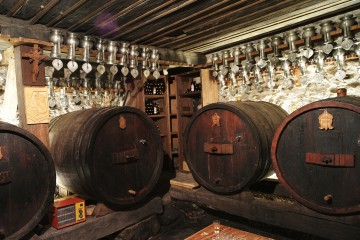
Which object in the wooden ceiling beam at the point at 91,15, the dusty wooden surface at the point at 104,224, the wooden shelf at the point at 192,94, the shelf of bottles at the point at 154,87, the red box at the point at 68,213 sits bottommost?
the dusty wooden surface at the point at 104,224

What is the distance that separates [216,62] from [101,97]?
2.02m

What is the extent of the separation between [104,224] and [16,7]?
2.29m

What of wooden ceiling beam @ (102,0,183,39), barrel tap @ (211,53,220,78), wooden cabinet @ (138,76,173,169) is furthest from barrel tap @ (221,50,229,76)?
wooden ceiling beam @ (102,0,183,39)

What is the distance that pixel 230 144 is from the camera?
3018 millimetres

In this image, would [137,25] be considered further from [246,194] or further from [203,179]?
[246,194]

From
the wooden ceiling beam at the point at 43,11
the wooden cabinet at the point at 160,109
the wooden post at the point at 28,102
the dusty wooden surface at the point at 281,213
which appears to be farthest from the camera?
the wooden cabinet at the point at 160,109

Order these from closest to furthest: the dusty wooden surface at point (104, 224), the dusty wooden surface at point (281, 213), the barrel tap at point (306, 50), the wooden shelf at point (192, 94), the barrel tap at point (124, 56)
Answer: the dusty wooden surface at point (281, 213) < the dusty wooden surface at point (104, 224) < the barrel tap at point (306, 50) < the barrel tap at point (124, 56) < the wooden shelf at point (192, 94)

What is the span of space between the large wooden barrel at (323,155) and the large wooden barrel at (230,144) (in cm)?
25

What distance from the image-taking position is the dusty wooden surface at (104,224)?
2549 mm

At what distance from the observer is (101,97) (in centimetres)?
452

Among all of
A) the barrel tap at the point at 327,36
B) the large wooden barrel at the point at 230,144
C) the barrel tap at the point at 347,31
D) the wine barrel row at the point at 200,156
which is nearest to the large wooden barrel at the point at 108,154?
the wine barrel row at the point at 200,156

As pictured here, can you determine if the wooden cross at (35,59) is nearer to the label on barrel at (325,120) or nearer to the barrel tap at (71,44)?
the barrel tap at (71,44)

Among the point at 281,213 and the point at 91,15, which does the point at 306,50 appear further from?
the point at 91,15

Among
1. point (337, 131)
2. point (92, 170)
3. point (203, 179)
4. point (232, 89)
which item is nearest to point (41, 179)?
point (92, 170)
